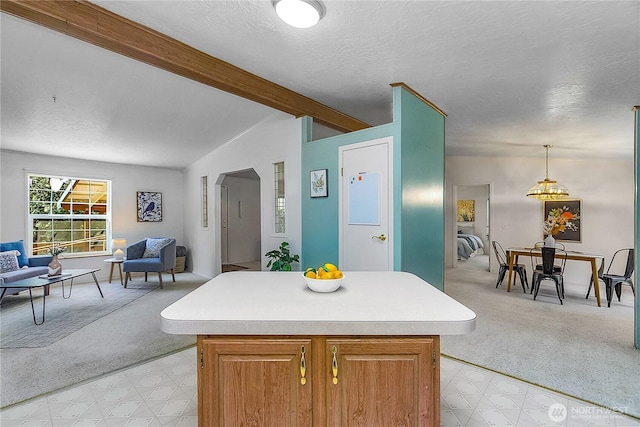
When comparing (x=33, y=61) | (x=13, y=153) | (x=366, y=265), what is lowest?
(x=366, y=265)

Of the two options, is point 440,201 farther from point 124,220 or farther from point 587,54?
point 124,220

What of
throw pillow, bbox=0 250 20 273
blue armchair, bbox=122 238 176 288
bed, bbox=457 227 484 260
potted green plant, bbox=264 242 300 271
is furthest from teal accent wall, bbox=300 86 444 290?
bed, bbox=457 227 484 260

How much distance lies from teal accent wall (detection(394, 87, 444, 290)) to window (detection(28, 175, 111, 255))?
19.3 feet

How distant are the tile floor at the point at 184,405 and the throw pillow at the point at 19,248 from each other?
11.9 feet

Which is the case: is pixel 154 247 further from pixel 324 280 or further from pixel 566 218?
pixel 566 218

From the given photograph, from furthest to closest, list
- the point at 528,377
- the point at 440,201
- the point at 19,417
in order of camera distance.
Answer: the point at 440,201
the point at 528,377
the point at 19,417

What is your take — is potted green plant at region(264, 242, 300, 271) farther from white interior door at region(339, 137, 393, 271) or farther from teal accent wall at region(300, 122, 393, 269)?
white interior door at region(339, 137, 393, 271)

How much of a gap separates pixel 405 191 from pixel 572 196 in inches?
185

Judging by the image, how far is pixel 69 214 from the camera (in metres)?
5.62

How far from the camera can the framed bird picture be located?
6.53 metres

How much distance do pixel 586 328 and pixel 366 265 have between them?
2.51m

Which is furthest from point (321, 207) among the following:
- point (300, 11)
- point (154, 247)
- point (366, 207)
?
point (154, 247)

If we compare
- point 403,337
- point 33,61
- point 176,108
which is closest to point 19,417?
point 403,337

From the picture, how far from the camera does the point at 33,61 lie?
2.68m
